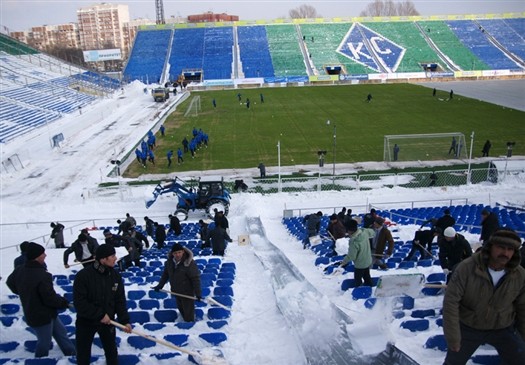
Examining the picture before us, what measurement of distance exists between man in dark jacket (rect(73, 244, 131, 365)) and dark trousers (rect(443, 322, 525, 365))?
3363 millimetres

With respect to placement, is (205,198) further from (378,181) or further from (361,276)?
(361,276)

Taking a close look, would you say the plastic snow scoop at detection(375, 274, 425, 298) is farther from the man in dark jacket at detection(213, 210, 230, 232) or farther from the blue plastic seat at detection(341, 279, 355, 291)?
the man in dark jacket at detection(213, 210, 230, 232)

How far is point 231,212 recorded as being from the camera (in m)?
17.2

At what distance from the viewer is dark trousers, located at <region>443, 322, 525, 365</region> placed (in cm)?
374

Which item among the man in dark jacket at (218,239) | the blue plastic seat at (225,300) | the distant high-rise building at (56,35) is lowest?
the man in dark jacket at (218,239)

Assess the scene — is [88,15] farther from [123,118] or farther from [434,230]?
[434,230]

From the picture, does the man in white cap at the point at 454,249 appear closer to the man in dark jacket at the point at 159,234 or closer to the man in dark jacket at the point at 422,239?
the man in dark jacket at the point at 422,239

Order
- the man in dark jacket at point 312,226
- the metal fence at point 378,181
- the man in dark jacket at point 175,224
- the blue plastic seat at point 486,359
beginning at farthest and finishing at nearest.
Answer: the metal fence at point 378,181
the man in dark jacket at point 175,224
the man in dark jacket at point 312,226
the blue plastic seat at point 486,359

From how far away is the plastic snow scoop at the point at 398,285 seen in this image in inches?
213

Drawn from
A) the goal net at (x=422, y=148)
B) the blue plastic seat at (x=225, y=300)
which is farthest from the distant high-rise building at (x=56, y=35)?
the blue plastic seat at (x=225, y=300)

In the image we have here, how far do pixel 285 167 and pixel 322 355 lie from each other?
17.8 meters

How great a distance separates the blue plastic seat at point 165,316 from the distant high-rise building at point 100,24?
591 ft

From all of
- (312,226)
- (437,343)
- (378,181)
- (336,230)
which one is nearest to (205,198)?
(312,226)

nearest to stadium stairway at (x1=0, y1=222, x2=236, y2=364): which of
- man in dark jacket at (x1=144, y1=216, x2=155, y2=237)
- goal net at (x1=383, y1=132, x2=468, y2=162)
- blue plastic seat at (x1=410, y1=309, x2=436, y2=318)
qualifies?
blue plastic seat at (x1=410, y1=309, x2=436, y2=318)
